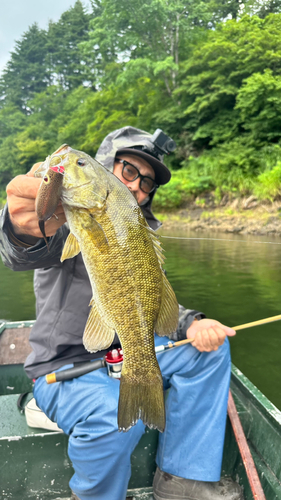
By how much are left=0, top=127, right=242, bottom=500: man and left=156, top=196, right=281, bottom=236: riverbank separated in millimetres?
12065

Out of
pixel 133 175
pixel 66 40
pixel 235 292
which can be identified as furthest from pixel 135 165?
pixel 66 40

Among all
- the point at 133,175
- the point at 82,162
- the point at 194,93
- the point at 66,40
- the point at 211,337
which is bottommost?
the point at 211,337

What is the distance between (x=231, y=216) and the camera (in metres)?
15.8

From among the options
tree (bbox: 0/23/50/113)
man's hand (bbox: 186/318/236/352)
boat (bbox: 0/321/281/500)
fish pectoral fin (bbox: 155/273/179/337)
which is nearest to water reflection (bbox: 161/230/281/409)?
boat (bbox: 0/321/281/500)

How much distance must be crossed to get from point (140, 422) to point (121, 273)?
2.72ft

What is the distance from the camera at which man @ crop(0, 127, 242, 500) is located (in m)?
1.60

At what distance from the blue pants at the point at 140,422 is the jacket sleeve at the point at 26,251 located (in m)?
0.63

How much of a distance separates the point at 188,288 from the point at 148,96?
18636 mm

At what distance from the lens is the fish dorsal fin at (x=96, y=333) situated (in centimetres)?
134

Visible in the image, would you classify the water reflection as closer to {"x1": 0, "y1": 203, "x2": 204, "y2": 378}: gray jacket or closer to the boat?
the boat

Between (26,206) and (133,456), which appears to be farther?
(133,456)

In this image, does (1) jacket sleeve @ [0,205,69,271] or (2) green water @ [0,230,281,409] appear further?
(2) green water @ [0,230,281,409]

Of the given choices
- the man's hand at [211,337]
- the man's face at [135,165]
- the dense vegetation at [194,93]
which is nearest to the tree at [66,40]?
the dense vegetation at [194,93]

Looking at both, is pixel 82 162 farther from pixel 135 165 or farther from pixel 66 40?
pixel 66 40
